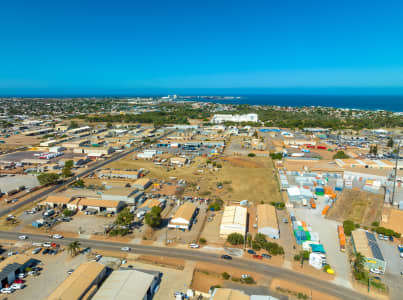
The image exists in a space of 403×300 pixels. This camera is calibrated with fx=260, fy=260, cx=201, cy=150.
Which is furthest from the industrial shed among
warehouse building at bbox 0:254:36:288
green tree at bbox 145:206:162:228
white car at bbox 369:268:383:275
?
warehouse building at bbox 0:254:36:288

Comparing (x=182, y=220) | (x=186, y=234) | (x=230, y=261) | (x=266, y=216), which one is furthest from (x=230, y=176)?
(x=230, y=261)

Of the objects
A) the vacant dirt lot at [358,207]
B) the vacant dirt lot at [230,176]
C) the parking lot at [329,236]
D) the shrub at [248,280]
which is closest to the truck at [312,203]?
the parking lot at [329,236]

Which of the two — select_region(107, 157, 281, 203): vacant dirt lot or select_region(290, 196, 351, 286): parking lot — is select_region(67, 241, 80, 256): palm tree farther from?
select_region(290, 196, 351, 286): parking lot

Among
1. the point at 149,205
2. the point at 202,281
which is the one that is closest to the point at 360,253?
the point at 202,281

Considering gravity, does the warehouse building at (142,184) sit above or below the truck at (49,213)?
above

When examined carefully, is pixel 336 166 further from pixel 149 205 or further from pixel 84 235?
pixel 84 235

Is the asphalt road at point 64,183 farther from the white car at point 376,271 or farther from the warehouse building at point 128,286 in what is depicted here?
the white car at point 376,271
